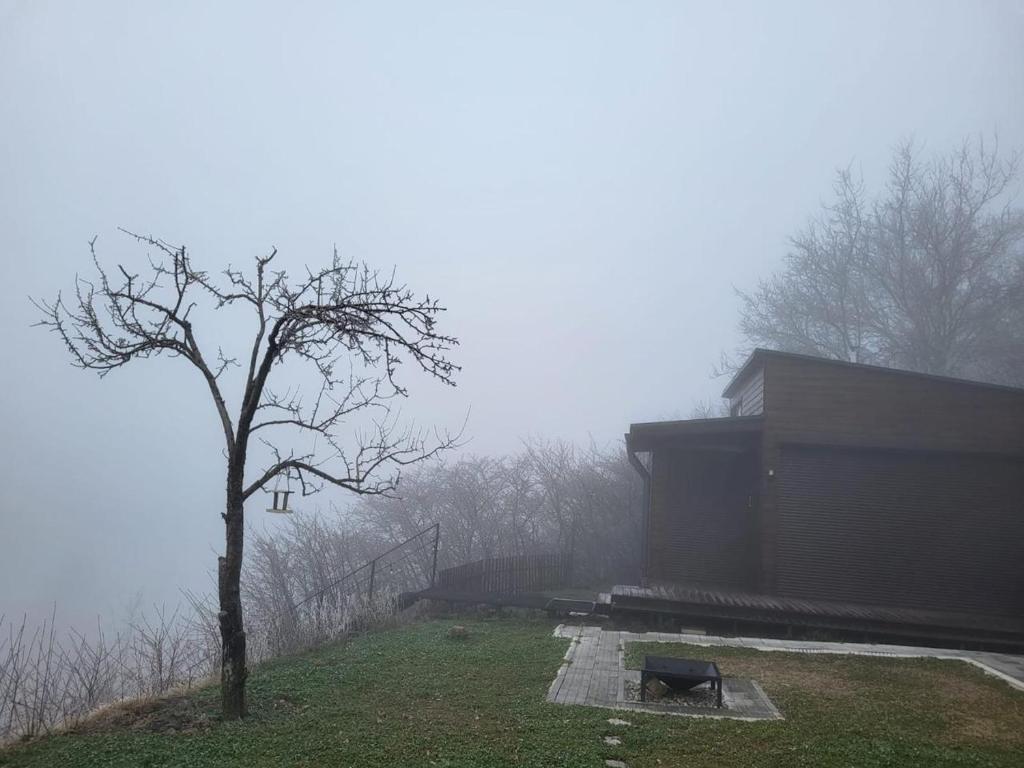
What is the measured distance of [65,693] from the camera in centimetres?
761

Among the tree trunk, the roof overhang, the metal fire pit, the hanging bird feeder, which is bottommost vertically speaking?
the metal fire pit

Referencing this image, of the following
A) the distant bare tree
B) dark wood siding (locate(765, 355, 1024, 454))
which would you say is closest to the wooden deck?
dark wood siding (locate(765, 355, 1024, 454))

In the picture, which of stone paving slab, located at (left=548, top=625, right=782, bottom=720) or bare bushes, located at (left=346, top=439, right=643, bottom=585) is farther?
bare bushes, located at (left=346, top=439, right=643, bottom=585)

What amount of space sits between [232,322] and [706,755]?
72.4 m

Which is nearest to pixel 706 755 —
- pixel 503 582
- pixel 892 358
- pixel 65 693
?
pixel 65 693

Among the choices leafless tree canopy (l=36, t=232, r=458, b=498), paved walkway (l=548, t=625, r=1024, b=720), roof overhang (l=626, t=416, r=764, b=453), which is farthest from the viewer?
roof overhang (l=626, t=416, r=764, b=453)

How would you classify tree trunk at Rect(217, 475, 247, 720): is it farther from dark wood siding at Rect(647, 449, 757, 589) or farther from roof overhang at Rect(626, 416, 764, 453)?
dark wood siding at Rect(647, 449, 757, 589)

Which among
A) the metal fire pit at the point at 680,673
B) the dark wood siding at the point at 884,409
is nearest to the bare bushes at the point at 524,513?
the dark wood siding at the point at 884,409

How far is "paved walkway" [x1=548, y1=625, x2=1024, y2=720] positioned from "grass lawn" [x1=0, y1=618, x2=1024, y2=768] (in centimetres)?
25

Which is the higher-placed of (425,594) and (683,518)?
(683,518)

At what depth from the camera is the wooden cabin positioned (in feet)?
45.5

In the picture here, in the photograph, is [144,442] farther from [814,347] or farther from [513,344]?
[513,344]

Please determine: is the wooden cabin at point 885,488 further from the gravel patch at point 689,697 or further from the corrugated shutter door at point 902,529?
the gravel patch at point 689,697

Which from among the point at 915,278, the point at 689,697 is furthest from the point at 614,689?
the point at 915,278
